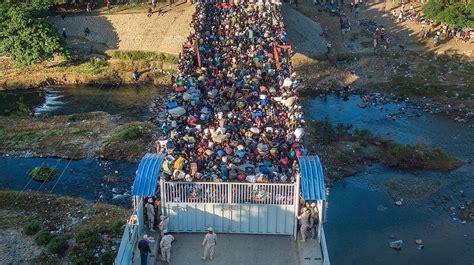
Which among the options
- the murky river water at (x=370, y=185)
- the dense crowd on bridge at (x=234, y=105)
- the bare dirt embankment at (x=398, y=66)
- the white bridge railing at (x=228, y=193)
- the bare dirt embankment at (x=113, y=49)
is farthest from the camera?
the bare dirt embankment at (x=113, y=49)

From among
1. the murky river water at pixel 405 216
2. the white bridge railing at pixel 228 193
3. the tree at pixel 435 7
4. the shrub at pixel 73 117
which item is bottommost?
the murky river water at pixel 405 216

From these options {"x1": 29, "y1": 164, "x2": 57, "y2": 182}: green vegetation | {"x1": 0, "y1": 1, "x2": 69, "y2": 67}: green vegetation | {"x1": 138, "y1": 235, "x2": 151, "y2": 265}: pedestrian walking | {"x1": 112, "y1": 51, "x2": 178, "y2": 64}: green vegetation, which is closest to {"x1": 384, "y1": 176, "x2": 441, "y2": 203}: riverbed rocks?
{"x1": 138, "y1": 235, "x2": 151, "y2": 265}: pedestrian walking

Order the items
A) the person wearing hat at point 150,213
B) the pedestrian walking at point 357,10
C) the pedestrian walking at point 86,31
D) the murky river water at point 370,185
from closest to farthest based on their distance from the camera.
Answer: the person wearing hat at point 150,213 < the murky river water at point 370,185 < the pedestrian walking at point 86,31 < the pedestrian walking at point 357,10

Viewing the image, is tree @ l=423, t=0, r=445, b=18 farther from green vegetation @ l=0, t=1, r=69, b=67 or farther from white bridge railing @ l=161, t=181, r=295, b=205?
white bridge railing @ l=161, t=181, r=295, b=205

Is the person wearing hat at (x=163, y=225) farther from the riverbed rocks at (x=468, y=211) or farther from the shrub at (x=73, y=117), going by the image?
the shrub at (x=73, y=117)

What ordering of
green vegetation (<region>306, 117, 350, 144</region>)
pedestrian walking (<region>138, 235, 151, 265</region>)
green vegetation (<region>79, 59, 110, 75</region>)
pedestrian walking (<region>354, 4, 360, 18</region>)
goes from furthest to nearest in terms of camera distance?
pedestrian walking (<region>354, 4, 360, 18</region>) < green vegetation (<region>79, 59, 110, 75</region>) < green vegetation (<region>306, 117, 350, 144</region>) < pedestrian walking (<region>138, 235, 151, 265</region>)

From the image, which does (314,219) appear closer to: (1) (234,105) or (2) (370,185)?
(1) (234,105)

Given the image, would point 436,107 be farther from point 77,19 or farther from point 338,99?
point 77,19

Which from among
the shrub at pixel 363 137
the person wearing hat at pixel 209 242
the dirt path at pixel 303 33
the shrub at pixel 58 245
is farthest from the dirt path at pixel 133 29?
the person wearing hat at pixel 209 242
